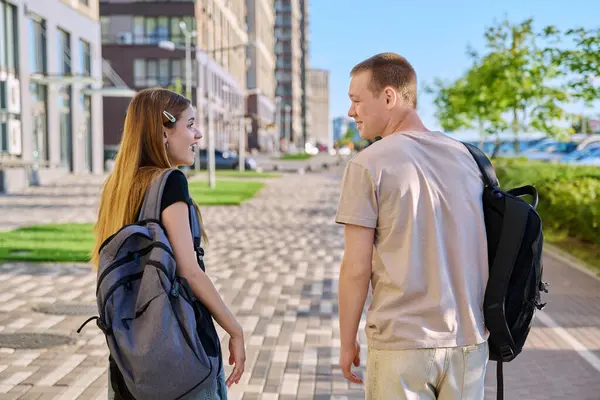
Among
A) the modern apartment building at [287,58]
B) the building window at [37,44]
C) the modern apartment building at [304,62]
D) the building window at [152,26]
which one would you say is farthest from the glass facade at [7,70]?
the modern apartment building at [304,62]

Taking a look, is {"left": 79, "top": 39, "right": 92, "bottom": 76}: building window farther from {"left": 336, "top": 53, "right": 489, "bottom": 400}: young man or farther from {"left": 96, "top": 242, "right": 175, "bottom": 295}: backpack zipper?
{"left": 336, "top": 53, "right": 489, "bottom": 400}: young man

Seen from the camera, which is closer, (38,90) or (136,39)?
(38,90)

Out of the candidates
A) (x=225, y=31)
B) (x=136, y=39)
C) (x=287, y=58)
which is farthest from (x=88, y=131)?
(x=287, y=58)

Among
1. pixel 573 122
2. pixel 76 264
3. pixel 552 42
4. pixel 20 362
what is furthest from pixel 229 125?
pixel 20 362

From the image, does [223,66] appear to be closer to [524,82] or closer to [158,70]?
[158,70]

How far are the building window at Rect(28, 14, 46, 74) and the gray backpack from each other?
32.9m

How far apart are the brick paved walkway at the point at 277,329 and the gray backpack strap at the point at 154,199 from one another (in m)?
2.98

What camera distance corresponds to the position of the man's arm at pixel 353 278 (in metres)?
2.64

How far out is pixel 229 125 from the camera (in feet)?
287

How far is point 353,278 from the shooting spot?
105 inches

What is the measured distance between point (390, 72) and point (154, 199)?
90cm

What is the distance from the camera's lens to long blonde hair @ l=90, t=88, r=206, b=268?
2.96m

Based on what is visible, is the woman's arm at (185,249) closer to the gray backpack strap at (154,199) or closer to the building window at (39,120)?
the gray backpack strap at (154,199)

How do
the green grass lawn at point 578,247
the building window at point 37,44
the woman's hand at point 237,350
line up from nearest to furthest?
the woman's hand at point 237,350 → the green grass lawn at point 578,247 → the building window at point 37,44
